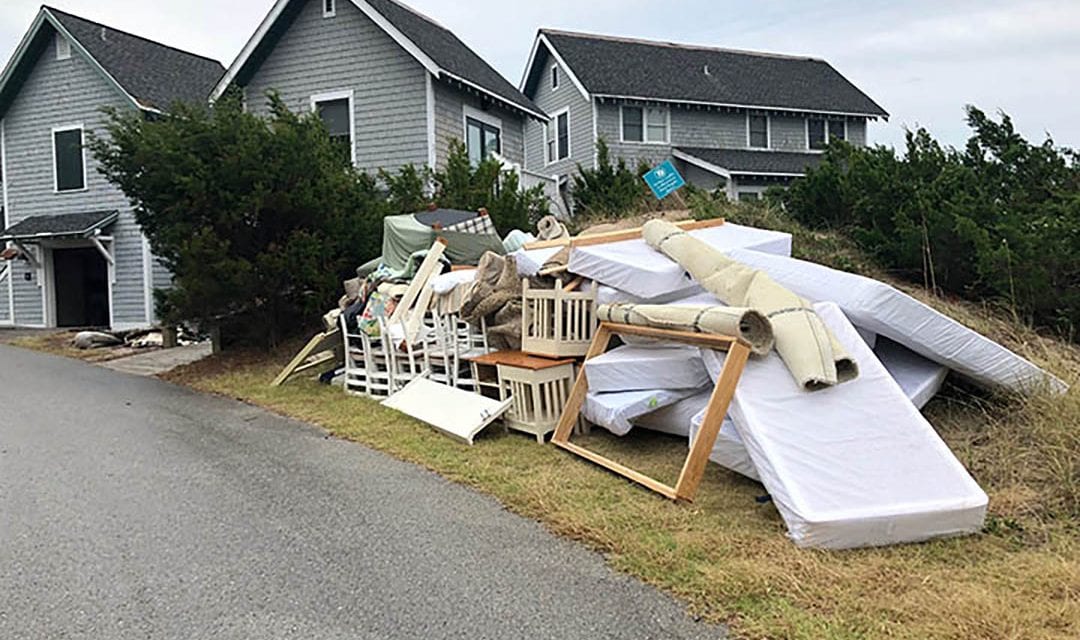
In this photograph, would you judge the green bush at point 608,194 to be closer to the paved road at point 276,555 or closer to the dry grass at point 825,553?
the dry grass at point 825,553

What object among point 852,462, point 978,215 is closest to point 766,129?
point 978,215

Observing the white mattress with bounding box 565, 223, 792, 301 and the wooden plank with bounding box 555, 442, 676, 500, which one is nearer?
the wooden plank with bounding box 555, 442, 676, 500

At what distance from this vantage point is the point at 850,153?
1098cm

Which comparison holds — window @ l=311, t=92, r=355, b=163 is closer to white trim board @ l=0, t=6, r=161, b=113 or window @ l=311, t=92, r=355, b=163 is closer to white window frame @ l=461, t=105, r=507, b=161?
white window frame @ l=461, t=105, r=507, b=161

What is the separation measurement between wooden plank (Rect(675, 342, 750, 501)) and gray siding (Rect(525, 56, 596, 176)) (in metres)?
16.5

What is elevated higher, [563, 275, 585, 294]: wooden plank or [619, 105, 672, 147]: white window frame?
[619, 105, 672, 147]: white window frame

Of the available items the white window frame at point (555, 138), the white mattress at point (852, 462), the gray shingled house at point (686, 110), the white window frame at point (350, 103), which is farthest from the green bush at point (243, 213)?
the white window frame at point (555, 138)

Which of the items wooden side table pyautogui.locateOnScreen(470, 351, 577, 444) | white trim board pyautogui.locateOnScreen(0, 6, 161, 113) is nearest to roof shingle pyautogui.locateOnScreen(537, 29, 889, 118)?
white trim board pyautogui.locateOnScreen(0, 6, 161, 113)

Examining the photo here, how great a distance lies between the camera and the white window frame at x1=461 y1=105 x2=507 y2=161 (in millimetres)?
15531

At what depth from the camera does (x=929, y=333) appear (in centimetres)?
514

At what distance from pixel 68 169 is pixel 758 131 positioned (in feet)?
58.0

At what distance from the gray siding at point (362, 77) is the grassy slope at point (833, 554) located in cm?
925

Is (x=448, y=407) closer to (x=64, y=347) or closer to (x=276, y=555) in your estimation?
(x=276, y=555)

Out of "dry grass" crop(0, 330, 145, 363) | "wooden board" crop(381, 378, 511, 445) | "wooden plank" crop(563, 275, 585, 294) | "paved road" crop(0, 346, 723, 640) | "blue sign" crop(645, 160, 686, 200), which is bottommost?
"paved road" crop(0, 346, 723, 640)
